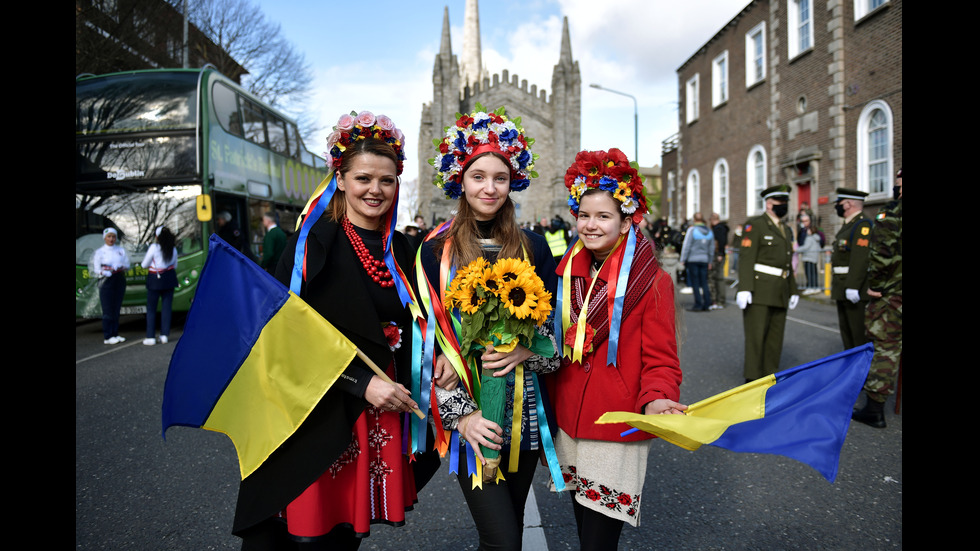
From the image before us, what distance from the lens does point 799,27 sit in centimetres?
1862

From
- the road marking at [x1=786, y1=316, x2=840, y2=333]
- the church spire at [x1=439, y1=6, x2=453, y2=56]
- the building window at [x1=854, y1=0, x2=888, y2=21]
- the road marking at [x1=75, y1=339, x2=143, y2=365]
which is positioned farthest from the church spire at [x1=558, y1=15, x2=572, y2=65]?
the road marking at [x1=75, y1=339, x2=143, y2=365]

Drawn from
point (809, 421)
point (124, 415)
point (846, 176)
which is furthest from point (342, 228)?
point (846, 176)

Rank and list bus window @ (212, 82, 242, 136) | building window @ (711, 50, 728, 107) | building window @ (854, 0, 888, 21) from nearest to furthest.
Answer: bus window @ (212, 82, 242, 136)
building window @ (854, 0, 888, 21)
building window @ (711, 50, 728, 107)

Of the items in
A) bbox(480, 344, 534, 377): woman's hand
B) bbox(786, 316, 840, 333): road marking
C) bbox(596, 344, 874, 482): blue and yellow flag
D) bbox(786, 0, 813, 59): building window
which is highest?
bbox(786, 0, 813, 59): building window

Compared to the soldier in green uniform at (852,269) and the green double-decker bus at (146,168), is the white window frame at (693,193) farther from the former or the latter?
the green double-decker bus at (146,168)

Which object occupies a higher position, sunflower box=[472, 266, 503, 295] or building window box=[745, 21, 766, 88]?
building window box=[745, 21, 766, 88]

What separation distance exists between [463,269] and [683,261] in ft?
34.7

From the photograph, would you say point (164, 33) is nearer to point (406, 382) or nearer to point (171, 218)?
point (171, 218)

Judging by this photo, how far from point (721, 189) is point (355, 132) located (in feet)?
81.8

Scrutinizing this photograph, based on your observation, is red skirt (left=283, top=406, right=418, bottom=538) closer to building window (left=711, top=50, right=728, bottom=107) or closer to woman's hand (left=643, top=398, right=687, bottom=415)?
woman's hand (left=643, top=398, right=687, bottom=415)

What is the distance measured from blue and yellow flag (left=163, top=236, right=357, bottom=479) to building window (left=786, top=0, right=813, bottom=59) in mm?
20344

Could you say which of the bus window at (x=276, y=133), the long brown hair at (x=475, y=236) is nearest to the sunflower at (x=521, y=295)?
the long brown hair at (x=475, y=236)

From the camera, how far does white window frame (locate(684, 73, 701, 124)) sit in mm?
26391

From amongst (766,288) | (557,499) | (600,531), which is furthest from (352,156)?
(766,288)
